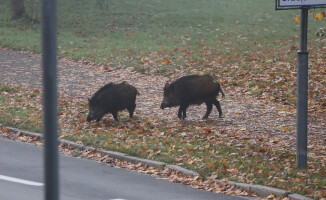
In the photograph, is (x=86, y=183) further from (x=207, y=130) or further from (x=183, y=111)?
(x=183, y=111)

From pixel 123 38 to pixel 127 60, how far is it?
231 inches

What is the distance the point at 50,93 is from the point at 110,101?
9.56 metres

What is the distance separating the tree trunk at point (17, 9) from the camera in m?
31.9

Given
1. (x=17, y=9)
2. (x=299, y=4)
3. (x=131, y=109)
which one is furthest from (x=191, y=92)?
(x=17, y=9)

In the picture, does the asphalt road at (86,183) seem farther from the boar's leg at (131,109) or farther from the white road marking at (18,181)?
the boar's leg at (131,109)

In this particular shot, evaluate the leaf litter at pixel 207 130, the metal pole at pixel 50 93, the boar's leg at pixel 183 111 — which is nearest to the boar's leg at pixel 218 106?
the leaf litter at pixel 207 130

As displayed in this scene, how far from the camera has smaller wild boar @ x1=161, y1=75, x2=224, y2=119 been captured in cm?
Result: 1392

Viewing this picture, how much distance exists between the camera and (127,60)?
73.7ft

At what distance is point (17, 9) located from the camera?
105 ft

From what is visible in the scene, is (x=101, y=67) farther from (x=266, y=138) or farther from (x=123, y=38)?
(x=266, y=138)

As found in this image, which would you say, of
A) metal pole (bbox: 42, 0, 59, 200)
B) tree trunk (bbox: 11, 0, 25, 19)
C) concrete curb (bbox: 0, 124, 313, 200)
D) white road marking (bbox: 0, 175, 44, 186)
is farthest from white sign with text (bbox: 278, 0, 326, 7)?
tree trunk (bbox: 11, 0, 25, 19)

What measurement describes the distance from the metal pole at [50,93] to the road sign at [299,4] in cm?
584

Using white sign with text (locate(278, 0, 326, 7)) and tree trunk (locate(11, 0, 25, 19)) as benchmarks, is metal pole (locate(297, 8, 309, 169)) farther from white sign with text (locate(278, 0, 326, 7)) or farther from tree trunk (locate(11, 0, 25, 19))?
tree trunk (locate(11, 0, 25, 19))

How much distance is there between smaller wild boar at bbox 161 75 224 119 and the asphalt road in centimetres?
383
